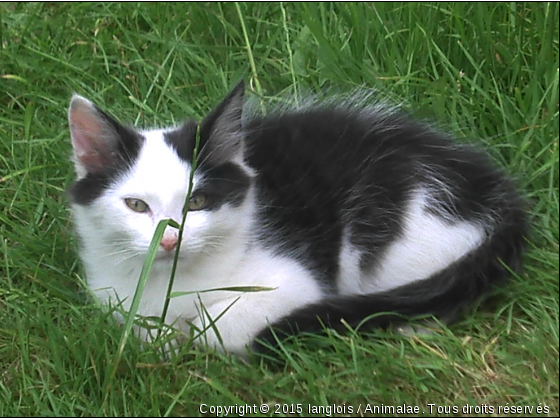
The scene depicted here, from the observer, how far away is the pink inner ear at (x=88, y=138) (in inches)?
92.1

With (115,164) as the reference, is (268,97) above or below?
below

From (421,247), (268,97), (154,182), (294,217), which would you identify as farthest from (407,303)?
(268,97)

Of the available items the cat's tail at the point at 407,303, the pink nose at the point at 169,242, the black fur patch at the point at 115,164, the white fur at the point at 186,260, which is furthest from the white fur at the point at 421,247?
the black fur patch at the point at 115,164

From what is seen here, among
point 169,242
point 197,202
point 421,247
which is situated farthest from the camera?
point 421,247

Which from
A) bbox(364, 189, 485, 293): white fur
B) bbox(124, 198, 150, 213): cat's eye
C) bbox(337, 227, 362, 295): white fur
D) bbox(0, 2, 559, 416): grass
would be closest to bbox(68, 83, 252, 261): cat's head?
bbox(124, 198, 150, 213): cat's eye

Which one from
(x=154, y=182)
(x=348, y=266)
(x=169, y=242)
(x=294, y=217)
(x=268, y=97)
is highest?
(x=154, y=182)

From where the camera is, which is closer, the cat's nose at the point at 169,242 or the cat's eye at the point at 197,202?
the cat's nose at the point at 169,242

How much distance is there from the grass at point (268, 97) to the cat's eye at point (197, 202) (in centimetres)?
40

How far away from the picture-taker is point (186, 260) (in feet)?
7.78

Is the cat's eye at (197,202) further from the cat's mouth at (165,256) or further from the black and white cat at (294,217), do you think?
the cat's mouth at (165,256)

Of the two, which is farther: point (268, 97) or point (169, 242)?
point (268, 97)

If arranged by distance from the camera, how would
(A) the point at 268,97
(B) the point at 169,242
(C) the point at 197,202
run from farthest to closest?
(A) the point at 268,97 < (C) the point at 197,202 < (B) the point at 169,242

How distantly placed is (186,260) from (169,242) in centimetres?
18

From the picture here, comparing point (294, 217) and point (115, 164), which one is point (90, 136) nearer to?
point (115, 164)
